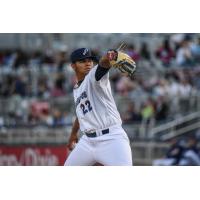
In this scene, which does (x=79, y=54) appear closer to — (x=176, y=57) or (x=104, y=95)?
(x=104, y=95)

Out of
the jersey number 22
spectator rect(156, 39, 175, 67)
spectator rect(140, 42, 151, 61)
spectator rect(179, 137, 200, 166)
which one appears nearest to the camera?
the jersey number 22

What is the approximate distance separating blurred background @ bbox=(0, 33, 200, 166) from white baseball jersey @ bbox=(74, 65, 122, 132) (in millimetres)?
5547

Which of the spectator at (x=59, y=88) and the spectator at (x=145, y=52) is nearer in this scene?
the spectator at (x=145, y=52)

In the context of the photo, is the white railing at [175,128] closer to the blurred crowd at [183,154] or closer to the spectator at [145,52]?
the blurred crowd at [183,154]

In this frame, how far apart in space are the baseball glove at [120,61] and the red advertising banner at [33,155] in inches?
329

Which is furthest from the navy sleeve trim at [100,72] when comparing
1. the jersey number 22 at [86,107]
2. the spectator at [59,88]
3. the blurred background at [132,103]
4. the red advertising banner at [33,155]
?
the spectator at [59,88]

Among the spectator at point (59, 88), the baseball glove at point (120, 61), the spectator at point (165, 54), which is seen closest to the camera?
the baseball glove at point (120, 61)

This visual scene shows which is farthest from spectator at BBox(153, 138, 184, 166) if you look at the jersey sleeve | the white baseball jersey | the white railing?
the jersey sleeve

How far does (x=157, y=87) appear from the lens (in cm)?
1538

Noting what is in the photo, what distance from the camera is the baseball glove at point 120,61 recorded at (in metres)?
6.73

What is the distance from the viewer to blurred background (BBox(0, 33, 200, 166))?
14.6 m

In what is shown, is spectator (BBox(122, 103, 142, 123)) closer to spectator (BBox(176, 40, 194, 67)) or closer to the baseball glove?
spectator (BBox(176, 40, 194, 67))

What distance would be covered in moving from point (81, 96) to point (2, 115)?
9.08 metres

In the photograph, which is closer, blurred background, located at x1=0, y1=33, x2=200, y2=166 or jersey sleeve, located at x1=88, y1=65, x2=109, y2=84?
jersey sleeve, located at x1=88, y1=65, x2=109, y2=84
